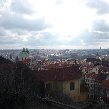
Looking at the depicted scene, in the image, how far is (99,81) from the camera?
5888cm

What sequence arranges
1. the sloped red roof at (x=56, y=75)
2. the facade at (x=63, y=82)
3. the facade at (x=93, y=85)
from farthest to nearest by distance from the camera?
the facade at (x=93, y=85), the sloped red roof at (x=56, y=75), the facade at (x=63, y=82)

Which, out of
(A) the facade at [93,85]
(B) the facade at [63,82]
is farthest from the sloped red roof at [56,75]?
(A) the facade at [93,85]

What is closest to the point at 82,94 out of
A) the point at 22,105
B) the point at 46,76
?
the point at 46,76

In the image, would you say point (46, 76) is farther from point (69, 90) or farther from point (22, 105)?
point (22, 105)

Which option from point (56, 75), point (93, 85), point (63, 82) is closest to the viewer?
point (63, 82)

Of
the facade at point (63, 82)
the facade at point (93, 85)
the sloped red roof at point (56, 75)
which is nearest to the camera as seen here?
the facade at point (63, 82)

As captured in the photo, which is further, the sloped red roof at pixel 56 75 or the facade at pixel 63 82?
the sloped red roof at pixel 56 75

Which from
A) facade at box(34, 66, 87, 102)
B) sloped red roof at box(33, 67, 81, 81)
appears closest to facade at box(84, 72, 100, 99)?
facade at box(34, 66, 87, 102)

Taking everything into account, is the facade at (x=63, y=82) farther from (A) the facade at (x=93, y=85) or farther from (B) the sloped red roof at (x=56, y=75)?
(A) the facade at (x=93, y=85)

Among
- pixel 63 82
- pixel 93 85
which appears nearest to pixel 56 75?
pixel 63 82

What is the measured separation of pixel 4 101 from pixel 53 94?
16.4 m

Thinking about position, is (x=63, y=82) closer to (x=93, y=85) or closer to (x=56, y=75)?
(x=56, y=75)

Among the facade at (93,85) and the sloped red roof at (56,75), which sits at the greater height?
the sloped red roof at (56,75)

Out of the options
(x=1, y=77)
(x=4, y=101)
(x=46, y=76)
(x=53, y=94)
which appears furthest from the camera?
(x=46, y=76)
